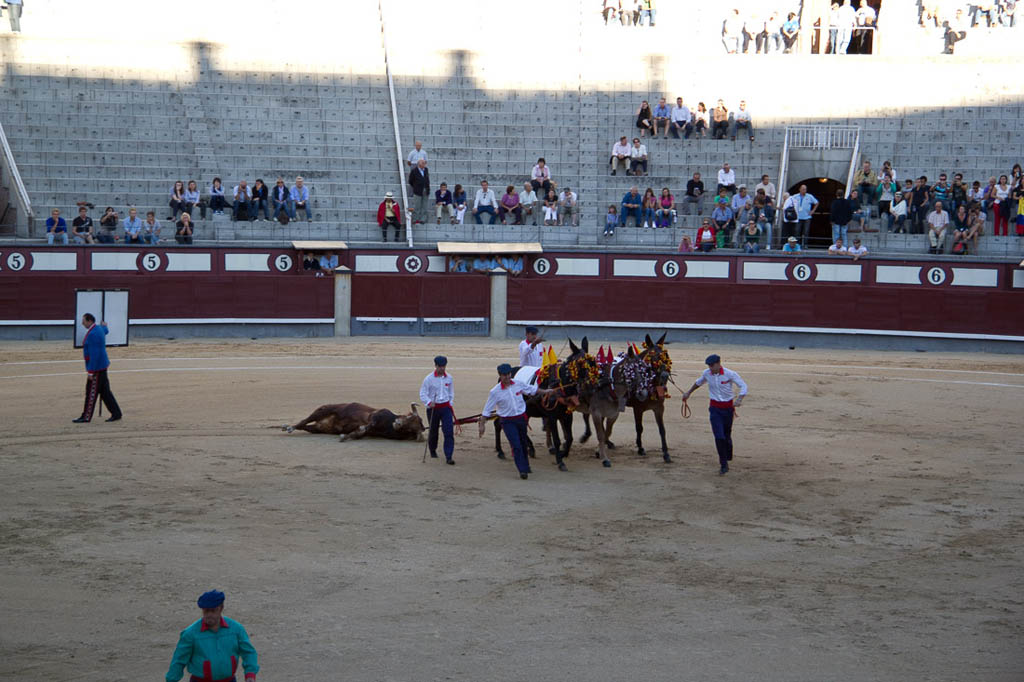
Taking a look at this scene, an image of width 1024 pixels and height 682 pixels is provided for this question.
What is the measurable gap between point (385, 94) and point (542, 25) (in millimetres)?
6341

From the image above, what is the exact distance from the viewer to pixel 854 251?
92.4ft

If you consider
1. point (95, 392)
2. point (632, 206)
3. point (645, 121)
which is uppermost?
point (645, 121)

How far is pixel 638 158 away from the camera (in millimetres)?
31594

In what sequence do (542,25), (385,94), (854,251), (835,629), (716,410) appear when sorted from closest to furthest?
(835,629) < (716,410) < (854,251) < (385,94) < (542,25)

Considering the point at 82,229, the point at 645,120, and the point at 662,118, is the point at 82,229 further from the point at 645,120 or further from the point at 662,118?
the point at 662,118

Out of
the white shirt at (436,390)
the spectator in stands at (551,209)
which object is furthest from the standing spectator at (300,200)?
the white shirt at (436,390)

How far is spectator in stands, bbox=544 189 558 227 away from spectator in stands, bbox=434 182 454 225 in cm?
232

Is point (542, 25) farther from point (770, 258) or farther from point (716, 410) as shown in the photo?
point (716, 410)

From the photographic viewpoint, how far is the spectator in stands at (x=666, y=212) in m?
29.7

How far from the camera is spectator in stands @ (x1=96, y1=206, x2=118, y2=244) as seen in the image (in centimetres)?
2722

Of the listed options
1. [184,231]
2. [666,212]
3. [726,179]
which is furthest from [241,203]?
[726,179]

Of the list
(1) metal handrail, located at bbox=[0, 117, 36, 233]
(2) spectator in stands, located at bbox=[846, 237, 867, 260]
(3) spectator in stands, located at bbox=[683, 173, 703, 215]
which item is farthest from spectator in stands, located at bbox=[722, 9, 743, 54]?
(1) metal handrail, located at bbox=[0, 117, 36, 233]

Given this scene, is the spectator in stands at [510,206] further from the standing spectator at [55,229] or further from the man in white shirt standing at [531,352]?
the man in white shirt standing at [531,352]

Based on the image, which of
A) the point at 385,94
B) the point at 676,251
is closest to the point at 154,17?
the point at 385,94
